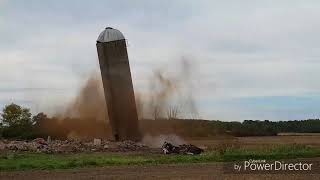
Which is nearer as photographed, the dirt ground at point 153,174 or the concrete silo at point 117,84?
the dirt ground at point 153,174

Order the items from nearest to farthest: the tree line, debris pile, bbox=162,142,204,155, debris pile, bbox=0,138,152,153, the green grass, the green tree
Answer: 1. the green grass
2. debris pile, bbox=162,142,204,155
3. debris pile, bbox=0,138,152,153
4. the tree line
5. the green tree

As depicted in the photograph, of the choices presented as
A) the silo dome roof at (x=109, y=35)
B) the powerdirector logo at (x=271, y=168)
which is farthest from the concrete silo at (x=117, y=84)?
the powerdirector logo at (x=271, y=168)

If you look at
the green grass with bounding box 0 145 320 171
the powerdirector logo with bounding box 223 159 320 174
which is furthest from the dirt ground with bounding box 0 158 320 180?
the green grass with bounding box 0 145 320 171

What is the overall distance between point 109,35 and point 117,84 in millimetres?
4578

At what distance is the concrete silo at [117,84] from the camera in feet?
176

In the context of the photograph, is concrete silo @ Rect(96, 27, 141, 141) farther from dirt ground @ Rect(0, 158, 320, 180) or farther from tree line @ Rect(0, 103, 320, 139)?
dirt ground @ Rect(0, 158, 320, 180)

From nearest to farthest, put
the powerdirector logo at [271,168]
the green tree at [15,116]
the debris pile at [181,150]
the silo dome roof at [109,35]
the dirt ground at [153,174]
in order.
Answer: the dirt ground at [153,174]
the powerdirector logo at [271,168]
the debris pile at [181,150]
the silo dome roof at [109,35]
the green tree at [15,116]

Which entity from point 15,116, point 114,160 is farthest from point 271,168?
point 15,116

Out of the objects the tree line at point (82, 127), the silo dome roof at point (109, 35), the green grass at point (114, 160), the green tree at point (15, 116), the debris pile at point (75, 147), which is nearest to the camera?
the green grass at point (114, 160)

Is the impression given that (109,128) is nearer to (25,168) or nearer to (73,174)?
(25,168)

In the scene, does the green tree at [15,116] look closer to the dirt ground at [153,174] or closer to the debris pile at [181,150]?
the debris pile at [181,150]

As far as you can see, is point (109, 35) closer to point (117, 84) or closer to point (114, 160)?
point (117, 84)

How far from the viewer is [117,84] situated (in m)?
54.2

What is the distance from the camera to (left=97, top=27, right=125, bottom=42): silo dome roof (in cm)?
5338
